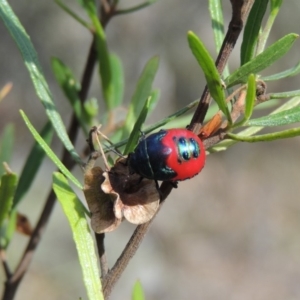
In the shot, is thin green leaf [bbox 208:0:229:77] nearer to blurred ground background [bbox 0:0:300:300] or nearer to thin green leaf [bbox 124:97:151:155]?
thin green leaf [bbox 124:97:151:155]

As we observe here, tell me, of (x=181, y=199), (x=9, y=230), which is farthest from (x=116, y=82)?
(x=181, y=199)

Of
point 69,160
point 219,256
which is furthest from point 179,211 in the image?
point 69,160

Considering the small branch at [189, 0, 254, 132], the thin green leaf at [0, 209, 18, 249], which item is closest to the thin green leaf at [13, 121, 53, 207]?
the thin green leaf at [0, 209, 18, 249]

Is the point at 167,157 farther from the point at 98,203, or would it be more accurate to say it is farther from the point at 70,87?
Answer: the point at 70,87

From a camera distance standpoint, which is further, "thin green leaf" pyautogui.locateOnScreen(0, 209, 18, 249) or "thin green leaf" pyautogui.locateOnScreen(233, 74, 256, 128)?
"thin green leaf" pyautogui.locateOnScreen(0, 209, 18, 249)

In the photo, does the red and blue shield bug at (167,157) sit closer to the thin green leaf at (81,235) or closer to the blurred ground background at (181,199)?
the thin green leaf at (81,235)

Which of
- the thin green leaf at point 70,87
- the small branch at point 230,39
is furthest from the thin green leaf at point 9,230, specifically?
the small branch at point 230,39
